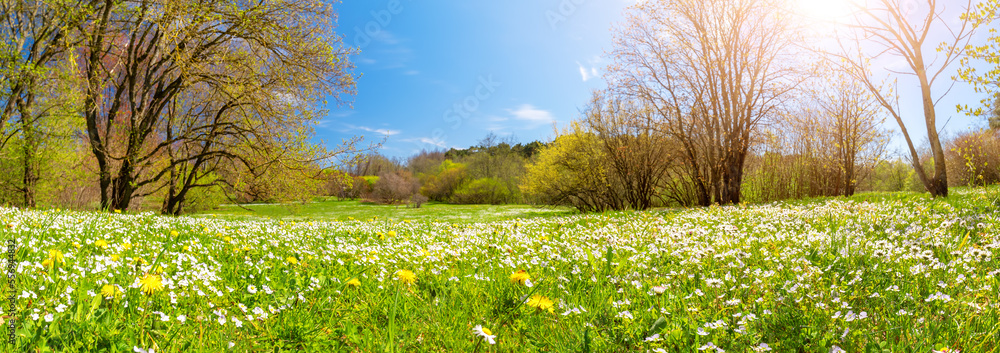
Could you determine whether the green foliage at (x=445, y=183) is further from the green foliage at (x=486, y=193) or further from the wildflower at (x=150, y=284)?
the wildflower at (x=150, y=284)

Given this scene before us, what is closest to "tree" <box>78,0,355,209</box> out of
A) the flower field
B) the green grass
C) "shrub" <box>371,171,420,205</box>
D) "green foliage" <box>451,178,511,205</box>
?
the green grass

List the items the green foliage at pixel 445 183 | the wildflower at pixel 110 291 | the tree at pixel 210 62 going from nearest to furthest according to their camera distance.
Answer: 1. the wildflower at pixel 110 291
2. the tree at pixel 210 62
3. the green foliage at pixel 445 183

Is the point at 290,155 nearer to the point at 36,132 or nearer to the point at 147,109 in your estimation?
the point at 147,109

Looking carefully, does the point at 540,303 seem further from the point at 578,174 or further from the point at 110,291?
the point at 578,174

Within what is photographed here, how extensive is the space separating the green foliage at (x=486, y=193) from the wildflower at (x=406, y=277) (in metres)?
54.6

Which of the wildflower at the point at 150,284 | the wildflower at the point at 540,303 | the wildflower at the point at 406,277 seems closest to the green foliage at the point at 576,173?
the wildflower at the point at 406,277

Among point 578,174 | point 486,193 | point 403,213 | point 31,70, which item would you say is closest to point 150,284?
point 31,70

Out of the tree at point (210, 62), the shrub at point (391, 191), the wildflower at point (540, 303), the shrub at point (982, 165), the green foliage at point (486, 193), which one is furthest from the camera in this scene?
the shrub at point (391, 191)

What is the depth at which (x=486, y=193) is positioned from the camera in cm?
5875

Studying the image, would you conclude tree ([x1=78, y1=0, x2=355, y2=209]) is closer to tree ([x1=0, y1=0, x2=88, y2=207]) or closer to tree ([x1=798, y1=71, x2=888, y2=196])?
tree ([x1=0, y1=0, x2=88, y2=207])

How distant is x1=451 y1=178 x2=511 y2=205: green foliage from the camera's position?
58.2 meters

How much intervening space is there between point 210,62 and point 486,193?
46639 mm

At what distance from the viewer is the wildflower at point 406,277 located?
2.87 m

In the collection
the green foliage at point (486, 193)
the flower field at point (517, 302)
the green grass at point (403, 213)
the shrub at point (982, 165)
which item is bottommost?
the green grass at point (403, 213)
